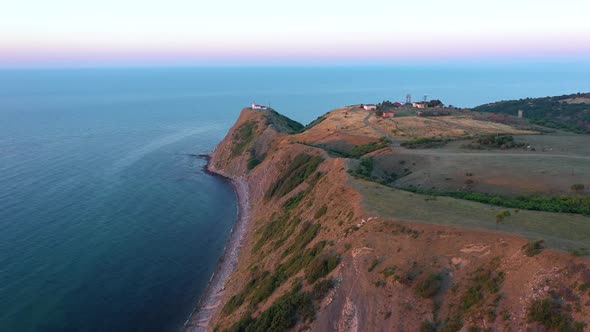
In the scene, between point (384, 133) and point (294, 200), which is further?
point (384, 133)

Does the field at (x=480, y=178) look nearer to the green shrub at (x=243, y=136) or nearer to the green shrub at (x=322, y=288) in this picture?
the green shrub at (x=322, y=288)

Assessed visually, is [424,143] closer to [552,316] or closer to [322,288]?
[322,288]

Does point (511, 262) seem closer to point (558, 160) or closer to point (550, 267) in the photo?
point (550, 267)

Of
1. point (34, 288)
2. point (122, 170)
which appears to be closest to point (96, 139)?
point (122, 170)

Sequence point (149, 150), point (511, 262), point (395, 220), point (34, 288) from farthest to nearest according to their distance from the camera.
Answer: point (149, 150) → point (34, 288) → point (395, 220) → point (511, 262)

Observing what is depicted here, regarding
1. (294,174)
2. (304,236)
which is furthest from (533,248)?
(294,174)

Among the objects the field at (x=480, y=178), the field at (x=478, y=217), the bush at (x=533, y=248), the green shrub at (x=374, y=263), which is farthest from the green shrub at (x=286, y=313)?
the bush at (x=533, y=248)

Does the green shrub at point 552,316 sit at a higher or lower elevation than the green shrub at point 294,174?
higher
